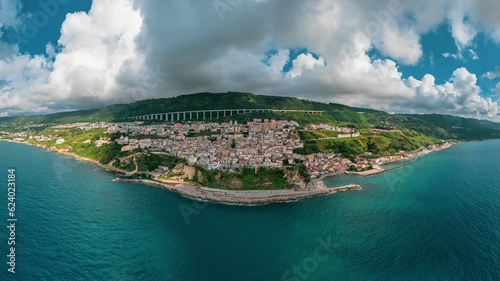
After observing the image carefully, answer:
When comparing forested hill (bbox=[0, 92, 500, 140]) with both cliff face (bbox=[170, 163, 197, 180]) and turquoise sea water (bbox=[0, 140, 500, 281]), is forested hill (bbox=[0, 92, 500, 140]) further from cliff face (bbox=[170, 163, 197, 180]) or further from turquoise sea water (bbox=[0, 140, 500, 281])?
turquoise sea water (bbox=[0, 140, 500, 281])

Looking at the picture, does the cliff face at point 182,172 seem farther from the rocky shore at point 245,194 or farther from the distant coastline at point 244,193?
the rocky shore at point 245,194

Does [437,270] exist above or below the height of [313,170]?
below

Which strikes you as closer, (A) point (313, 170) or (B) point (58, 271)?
(B) point (58, 271)

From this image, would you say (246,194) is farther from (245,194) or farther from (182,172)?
(182,172)

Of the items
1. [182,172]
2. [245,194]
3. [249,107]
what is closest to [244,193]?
[245,194]

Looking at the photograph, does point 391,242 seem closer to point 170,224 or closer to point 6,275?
point 170,224

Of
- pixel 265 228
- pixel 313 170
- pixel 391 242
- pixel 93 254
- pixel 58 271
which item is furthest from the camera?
pixel 313 170

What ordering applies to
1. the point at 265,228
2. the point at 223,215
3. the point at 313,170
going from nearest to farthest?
the point at 265,228, the point at 223,215, the point at 313,170


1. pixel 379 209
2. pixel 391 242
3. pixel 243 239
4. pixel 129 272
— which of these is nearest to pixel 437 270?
pixel 391 242

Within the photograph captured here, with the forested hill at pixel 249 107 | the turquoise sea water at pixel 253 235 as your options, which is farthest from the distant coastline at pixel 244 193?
the forested hill at pixel 249 107
